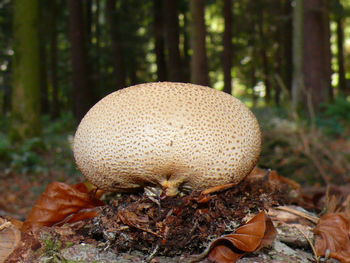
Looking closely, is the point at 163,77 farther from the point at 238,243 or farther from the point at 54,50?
the point at 238,243

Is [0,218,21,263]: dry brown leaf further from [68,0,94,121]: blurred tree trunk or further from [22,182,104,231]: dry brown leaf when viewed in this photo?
[68,0,94,121]: blurred tree trunk

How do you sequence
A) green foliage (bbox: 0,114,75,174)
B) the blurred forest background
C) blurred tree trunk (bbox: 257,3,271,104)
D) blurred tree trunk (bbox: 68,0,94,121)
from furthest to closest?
blurred tree trunk (bbox: 257,3,271,104) < blurred tree trunk (bbox: 68,0,94,121) < green foliage (bbox: 0,114,75,174) < the blurred forest background

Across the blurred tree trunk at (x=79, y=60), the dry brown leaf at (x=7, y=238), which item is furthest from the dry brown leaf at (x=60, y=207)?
the blurred tree trunk at (x=79, y=60)

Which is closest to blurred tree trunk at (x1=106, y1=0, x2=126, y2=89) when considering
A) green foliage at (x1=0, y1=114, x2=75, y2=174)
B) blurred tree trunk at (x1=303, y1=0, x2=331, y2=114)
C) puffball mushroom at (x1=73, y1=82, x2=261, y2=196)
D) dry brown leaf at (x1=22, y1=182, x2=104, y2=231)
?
green foliage at (x1=0, y1=114, x2=75, y2=174)

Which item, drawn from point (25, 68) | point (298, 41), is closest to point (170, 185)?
point (25, 68)

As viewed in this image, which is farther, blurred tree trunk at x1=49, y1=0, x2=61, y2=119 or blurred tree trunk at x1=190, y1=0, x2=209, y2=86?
blurred tree trunk at x1=49, y1=0, x2=61, y2=119

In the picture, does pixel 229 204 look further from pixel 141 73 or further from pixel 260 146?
pixel 141 73
